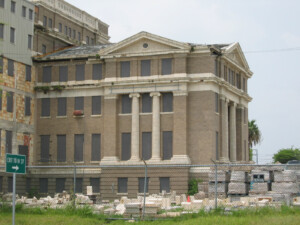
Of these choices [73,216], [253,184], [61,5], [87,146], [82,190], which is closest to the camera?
[73,216]

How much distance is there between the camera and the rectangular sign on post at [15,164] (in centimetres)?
2153

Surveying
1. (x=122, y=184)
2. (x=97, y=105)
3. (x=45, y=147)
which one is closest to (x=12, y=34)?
(x=97, y=105)

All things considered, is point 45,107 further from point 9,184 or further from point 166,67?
point 166,67

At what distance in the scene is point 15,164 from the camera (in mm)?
21688

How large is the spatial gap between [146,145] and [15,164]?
37851 millimetres

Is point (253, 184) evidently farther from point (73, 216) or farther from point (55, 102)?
point (55, 102)

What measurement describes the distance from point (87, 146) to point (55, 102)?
5.96 meters

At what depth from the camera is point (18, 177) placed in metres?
59.7

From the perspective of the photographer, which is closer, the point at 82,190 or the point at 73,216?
the point at 73,216

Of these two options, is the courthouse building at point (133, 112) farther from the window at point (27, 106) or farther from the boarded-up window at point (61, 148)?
the window at point (27, 106)

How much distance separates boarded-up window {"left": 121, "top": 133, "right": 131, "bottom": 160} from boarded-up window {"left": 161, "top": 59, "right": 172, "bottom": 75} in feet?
23.5

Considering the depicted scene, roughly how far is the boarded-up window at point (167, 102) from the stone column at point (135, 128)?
261 centimetres

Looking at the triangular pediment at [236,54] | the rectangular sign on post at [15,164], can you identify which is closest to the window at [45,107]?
the triangular pediment at [236,54]

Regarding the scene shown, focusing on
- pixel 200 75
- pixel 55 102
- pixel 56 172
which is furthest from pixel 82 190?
pixel 200 75
